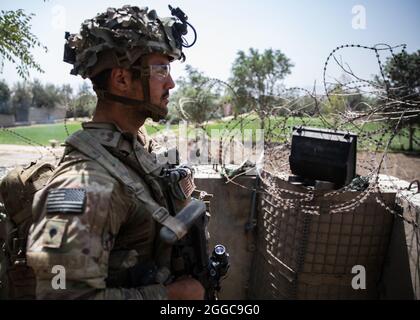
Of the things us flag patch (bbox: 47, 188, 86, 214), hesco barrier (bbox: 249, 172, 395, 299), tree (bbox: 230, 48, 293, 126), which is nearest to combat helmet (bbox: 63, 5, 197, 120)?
us flag patch (bbox: 47, 188, 86, 214)

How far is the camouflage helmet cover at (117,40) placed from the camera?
1.82 metres

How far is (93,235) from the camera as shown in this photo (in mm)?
1356

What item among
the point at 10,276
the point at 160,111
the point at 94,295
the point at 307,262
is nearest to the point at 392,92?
the point at 307,262

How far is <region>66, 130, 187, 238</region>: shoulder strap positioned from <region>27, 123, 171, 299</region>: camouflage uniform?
0.03 meters

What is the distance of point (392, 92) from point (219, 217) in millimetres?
2646

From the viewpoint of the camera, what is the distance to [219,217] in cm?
450

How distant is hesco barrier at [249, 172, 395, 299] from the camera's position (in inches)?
135

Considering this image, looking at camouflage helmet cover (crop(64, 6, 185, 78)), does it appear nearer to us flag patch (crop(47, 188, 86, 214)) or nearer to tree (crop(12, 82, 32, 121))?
us flag patch (crop(47, 188, 86, 214))

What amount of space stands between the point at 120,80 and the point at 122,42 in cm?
22

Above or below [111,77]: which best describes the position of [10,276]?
below

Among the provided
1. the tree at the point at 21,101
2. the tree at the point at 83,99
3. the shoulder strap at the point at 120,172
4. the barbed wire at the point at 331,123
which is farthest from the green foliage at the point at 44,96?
the shoulder strap at the point at 120,172

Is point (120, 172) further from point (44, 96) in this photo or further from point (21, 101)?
point (44, 96)

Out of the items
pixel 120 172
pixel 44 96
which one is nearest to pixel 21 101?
pixel 44 96

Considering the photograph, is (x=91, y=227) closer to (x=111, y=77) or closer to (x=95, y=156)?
(x=95, y=156)
